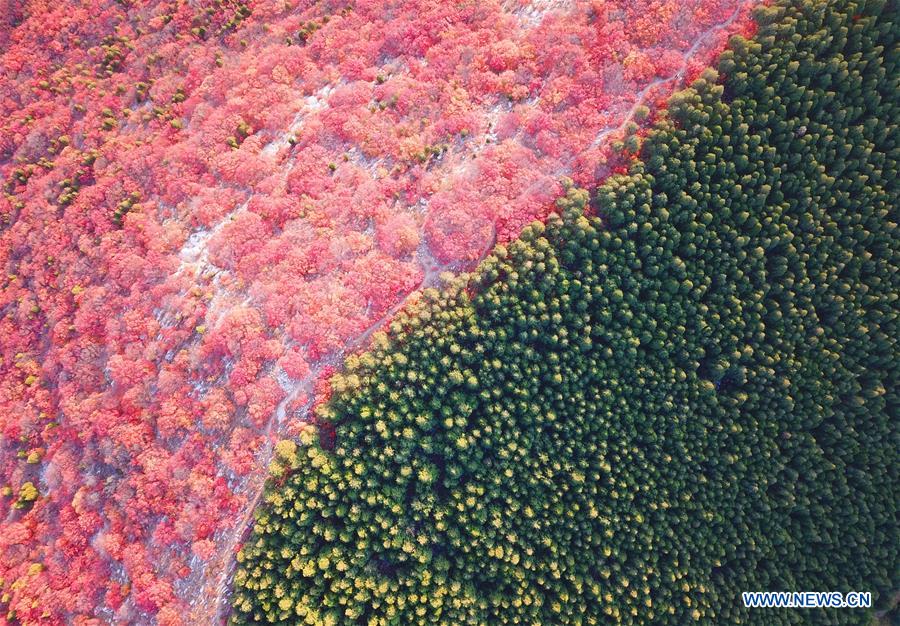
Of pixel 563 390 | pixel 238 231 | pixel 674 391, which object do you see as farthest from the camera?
pixel 238 231

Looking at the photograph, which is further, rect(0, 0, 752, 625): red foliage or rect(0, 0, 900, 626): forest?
rect(0, 0, 752, 625): red foliage

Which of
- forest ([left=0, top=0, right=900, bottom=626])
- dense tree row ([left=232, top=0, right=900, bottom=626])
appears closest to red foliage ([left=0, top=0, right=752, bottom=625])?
forest ([left=0, top=0, right=900, bottom=626])

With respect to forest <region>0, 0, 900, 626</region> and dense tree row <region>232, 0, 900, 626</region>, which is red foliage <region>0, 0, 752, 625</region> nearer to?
forest <region>0, 0, 900, 626</region>

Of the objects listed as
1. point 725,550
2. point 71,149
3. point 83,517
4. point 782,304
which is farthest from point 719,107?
point 71,149

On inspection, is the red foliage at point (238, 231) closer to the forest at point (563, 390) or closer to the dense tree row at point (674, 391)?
the forest at point (563, 390)

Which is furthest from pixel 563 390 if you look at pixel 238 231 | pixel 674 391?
pixel 238 231

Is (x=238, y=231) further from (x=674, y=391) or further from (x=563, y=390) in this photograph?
(x=674, y=391)

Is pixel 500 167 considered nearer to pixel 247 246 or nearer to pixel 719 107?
pixel 719 107

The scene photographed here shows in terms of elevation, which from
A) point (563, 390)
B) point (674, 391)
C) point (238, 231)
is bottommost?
point (674, 391)
